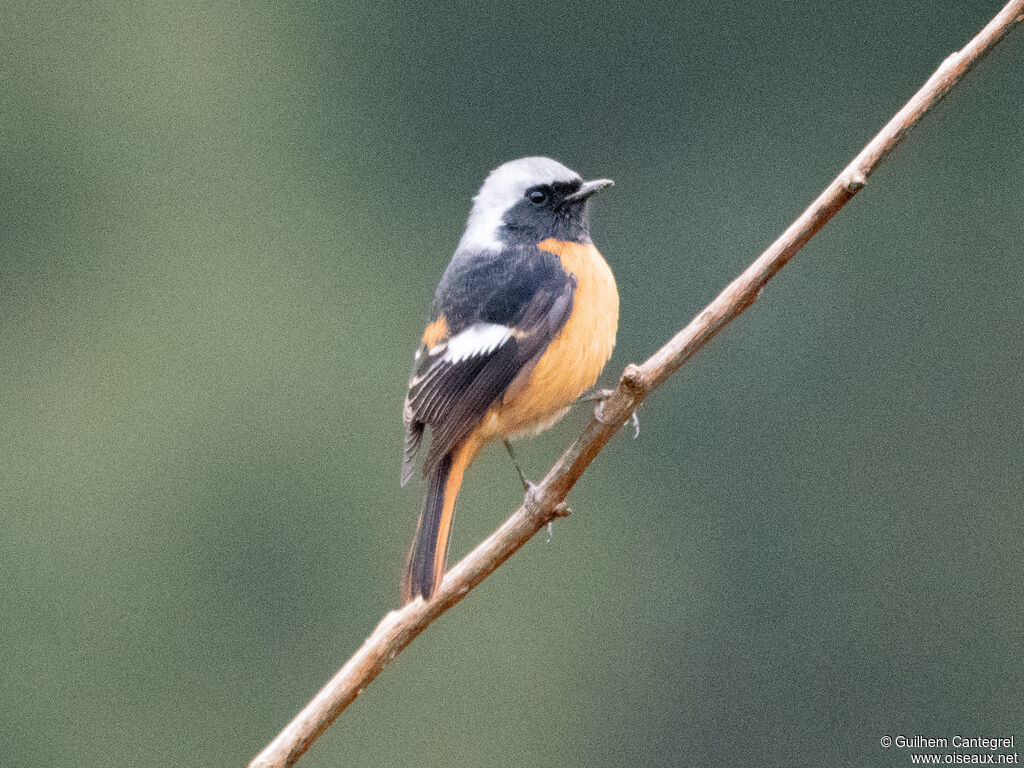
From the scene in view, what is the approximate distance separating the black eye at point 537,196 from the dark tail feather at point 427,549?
583 mm

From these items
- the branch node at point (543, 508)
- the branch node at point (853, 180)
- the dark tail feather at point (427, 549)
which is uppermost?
the branch node at point (853, 180)

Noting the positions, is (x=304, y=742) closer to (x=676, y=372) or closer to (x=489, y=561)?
(x=489, y=561)

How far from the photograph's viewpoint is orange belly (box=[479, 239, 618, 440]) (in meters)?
1.95

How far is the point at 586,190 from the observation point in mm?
1998

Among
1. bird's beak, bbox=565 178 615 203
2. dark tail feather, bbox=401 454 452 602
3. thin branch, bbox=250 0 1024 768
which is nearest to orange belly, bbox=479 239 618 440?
bird's beak, bbox=565 178 615 203

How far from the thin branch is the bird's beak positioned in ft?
1.94

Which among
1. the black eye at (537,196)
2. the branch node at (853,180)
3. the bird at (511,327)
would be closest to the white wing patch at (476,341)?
the bird at (511,327)

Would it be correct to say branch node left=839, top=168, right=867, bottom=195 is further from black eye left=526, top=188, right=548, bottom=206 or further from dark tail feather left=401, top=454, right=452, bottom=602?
black eye left=526, top=188, right=548, bottom=206

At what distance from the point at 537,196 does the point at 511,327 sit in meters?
0.29

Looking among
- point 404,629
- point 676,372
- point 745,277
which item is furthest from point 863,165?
point 404,629

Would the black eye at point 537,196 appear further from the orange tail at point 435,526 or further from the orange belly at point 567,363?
the orange tail at point 435,526

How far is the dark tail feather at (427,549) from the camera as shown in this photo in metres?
1.52

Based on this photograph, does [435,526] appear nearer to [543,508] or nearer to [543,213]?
[543,508]

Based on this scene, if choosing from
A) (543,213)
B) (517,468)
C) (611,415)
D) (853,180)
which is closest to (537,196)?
(543,213)
